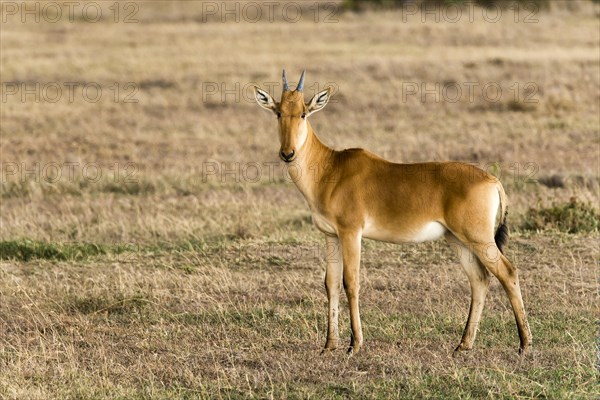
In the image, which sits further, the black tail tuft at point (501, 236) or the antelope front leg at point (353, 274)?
the black tail tuft at point (501, 236)

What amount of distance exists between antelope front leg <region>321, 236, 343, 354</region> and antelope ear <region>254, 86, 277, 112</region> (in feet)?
3.66

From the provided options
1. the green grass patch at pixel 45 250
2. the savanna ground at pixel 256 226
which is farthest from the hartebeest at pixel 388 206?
the green grass patch at pixel 45 250

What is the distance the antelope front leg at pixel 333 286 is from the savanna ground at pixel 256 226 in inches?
5.2

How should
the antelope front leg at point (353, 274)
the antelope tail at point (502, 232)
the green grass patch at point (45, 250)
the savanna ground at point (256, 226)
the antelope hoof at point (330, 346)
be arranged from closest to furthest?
the savanna ground at point (256, 226), the antelope front leg at point (353, 274), the antelope tail at point (502, 232), the antelope hoof at point (330, 346), the green grass patch at point (45, 250)

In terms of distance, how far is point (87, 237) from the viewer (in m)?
13.6

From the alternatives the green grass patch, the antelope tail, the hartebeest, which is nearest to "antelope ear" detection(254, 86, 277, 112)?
the hartebeest

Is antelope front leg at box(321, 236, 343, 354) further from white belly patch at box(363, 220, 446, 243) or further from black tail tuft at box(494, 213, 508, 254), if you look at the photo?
black tail tuft at box(494, 213, 508, 254)

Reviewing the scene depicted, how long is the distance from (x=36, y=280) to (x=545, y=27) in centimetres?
2648

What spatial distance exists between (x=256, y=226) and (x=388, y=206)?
17.7 ft

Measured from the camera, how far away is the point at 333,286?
8578mm

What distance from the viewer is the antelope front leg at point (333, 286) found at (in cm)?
854

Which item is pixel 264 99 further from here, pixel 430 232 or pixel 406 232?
pixel 430 232

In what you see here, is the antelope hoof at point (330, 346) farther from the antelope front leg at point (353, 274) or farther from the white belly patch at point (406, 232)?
the white belly patch at point (406, 232)

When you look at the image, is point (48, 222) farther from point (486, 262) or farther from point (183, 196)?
point (486, 262)
